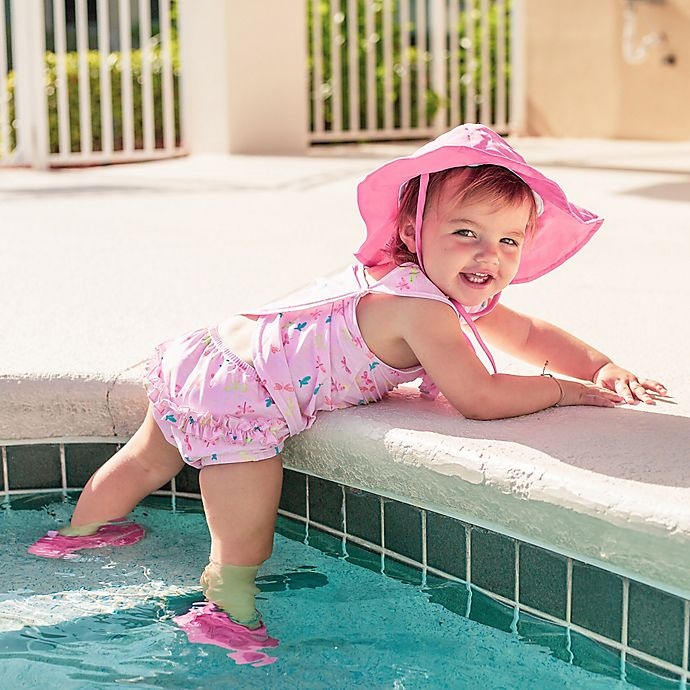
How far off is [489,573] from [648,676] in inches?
12.1

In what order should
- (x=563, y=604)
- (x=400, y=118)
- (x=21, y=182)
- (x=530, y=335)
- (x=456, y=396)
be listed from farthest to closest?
(x=400, y=118) → (x=21, y=182) → (x=530, y=335) → (x=456, y=396) → (x=563, y=604)

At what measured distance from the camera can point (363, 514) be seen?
6.82 ft

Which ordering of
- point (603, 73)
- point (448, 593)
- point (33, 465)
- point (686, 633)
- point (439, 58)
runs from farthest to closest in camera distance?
point (439, 58) → point (603, 73) → point (33, 465) → point (448, 593) → point (686, 633)

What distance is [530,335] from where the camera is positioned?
2273mm

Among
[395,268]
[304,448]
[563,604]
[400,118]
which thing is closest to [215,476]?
[304,448]

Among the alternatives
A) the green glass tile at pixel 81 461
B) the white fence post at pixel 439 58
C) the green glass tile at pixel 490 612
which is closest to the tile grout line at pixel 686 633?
the green glass tile at pixel 490 612

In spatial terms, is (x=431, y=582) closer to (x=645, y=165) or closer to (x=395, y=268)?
(x=395, y=268)

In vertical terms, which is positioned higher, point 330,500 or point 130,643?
point 330,500

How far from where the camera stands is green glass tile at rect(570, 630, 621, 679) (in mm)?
1695

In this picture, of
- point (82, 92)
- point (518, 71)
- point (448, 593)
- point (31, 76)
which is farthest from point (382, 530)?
point (518, 71)

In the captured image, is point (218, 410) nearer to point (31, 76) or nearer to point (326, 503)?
point (326, 503)

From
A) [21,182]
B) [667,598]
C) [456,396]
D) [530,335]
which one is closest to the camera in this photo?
[667,598]

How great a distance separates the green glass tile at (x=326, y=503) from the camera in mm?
2123

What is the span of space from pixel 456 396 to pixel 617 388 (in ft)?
1.15
